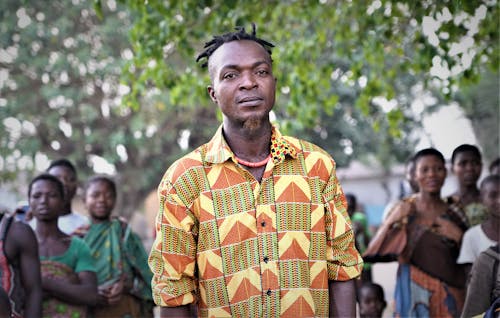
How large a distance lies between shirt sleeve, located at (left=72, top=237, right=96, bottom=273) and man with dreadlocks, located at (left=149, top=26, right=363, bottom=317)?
101 inches

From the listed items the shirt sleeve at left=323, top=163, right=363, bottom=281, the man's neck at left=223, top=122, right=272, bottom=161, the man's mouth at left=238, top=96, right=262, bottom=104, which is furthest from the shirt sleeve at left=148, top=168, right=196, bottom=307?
the shirt sleeve at left=323, top=163, right=363, bottom=281

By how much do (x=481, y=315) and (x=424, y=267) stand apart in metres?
1.83

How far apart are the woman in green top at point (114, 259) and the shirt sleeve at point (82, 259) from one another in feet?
1.52

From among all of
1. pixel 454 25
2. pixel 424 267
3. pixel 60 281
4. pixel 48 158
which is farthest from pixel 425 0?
pixel 48 158

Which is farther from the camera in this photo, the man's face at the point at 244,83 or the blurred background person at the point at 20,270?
the blurred background person at the point at 20,270

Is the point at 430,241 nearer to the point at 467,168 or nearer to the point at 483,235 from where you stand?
the point at 483,235

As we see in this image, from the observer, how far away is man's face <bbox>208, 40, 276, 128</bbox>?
2797 mm

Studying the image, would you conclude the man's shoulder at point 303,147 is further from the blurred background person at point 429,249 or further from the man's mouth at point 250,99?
the blurred background person at point 429,249

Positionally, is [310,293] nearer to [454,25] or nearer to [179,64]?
[454,25]

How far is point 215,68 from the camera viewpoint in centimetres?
288

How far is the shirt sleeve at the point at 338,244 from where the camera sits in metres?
2.84

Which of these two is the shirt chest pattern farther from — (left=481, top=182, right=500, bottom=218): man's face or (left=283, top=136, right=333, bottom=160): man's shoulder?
(left=481, top=182, right=500, bottom=218): man's face

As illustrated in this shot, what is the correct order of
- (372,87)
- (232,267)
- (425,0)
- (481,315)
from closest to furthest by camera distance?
(232,267)
(481,315)
(425,0)
(372,87)

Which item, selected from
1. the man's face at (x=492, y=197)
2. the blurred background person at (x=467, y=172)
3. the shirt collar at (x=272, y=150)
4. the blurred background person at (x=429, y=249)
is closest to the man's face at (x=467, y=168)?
the blurred background person at (x=467, y=172)
